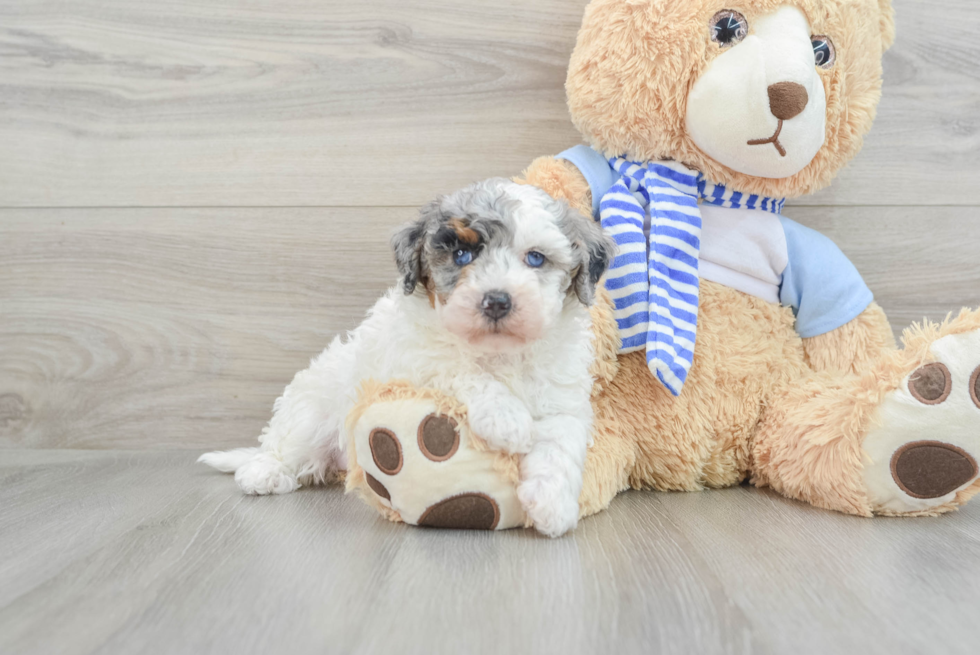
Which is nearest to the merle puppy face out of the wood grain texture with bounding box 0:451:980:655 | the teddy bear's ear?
the wood grain texture with bounding box 0:451:980:655

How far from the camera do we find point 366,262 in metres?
1.95

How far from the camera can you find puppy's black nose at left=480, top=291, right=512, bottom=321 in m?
1.17

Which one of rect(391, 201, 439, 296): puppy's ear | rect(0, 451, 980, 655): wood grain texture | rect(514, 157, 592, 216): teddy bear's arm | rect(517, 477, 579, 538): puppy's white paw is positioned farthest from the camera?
rect(514, 157, 592, 216): teddy bear's arm

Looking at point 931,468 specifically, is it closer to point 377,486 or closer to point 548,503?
point 548,503

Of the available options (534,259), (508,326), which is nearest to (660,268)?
(534,259)

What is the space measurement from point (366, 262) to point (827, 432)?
119cm

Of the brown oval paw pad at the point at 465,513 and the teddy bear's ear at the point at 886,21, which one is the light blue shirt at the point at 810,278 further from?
the brown oval paw pad at the point at 465,513

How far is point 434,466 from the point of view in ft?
3.91

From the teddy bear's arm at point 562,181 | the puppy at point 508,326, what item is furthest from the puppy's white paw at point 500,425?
the teddy bear's arm at point 562,181

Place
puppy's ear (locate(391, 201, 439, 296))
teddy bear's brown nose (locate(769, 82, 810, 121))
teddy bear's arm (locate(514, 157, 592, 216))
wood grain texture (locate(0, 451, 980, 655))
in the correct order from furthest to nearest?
teddy bear's arm (locate(514, 157, 592, 216)) → teddy bear's brown nose (locate(769, 82, 810, 121)) → puppy's ear (locate(391, 201, 439, 296)) → wood grain texture (locate(0, 451, 980, 655))

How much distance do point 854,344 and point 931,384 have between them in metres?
0.34

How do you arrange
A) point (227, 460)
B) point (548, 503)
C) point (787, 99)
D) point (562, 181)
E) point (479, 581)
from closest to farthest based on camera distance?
point (479, 581) < point (548, 503) < point (787, 99) < point (562, 181) < point (227, 460)

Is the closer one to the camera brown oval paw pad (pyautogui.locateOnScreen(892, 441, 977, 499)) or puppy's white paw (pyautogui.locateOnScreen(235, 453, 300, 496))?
brown oval paw pad (pyautogui.locateOnScreen(892, 441, 977, 499))

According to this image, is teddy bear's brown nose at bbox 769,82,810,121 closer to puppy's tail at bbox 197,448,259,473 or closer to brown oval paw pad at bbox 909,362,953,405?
brown oval paw pad at bbox 909,362,953,405
